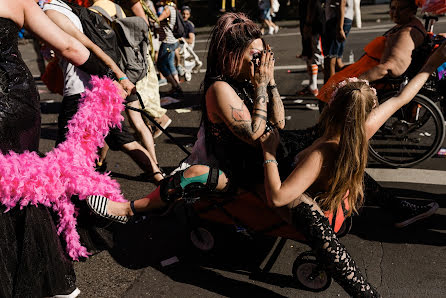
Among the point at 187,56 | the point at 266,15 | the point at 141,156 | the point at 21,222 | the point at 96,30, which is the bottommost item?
the point at 266,15

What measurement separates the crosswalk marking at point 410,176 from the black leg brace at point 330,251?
5.83 ft

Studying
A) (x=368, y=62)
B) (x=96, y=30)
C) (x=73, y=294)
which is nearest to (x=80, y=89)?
(x=96, y=30)

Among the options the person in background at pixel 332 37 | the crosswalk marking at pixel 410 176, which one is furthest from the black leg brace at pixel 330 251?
the person in background at pixel 332 37

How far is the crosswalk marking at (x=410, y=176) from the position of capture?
157 inches

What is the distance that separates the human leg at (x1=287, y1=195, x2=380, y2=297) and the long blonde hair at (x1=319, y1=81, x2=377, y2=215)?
18 centimetres

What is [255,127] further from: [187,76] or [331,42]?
[187,76]

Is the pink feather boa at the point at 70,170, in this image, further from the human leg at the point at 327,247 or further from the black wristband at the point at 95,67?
the human leg at the point at 327,247

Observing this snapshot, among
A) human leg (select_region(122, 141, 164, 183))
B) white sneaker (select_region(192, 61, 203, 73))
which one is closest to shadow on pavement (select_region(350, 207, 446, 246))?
human leg (select_region(122, 141, 164, 183))

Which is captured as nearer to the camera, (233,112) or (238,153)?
(233,112)

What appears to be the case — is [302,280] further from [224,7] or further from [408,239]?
[224,7]

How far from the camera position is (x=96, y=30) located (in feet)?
11.8

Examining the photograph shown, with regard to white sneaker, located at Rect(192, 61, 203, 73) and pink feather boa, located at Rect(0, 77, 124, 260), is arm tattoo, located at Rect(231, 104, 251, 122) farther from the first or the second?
white sneaker, located at Rect(192, 61, 203, 73)

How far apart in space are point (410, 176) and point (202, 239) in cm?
209

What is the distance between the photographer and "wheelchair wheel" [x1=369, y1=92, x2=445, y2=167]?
4086mm
